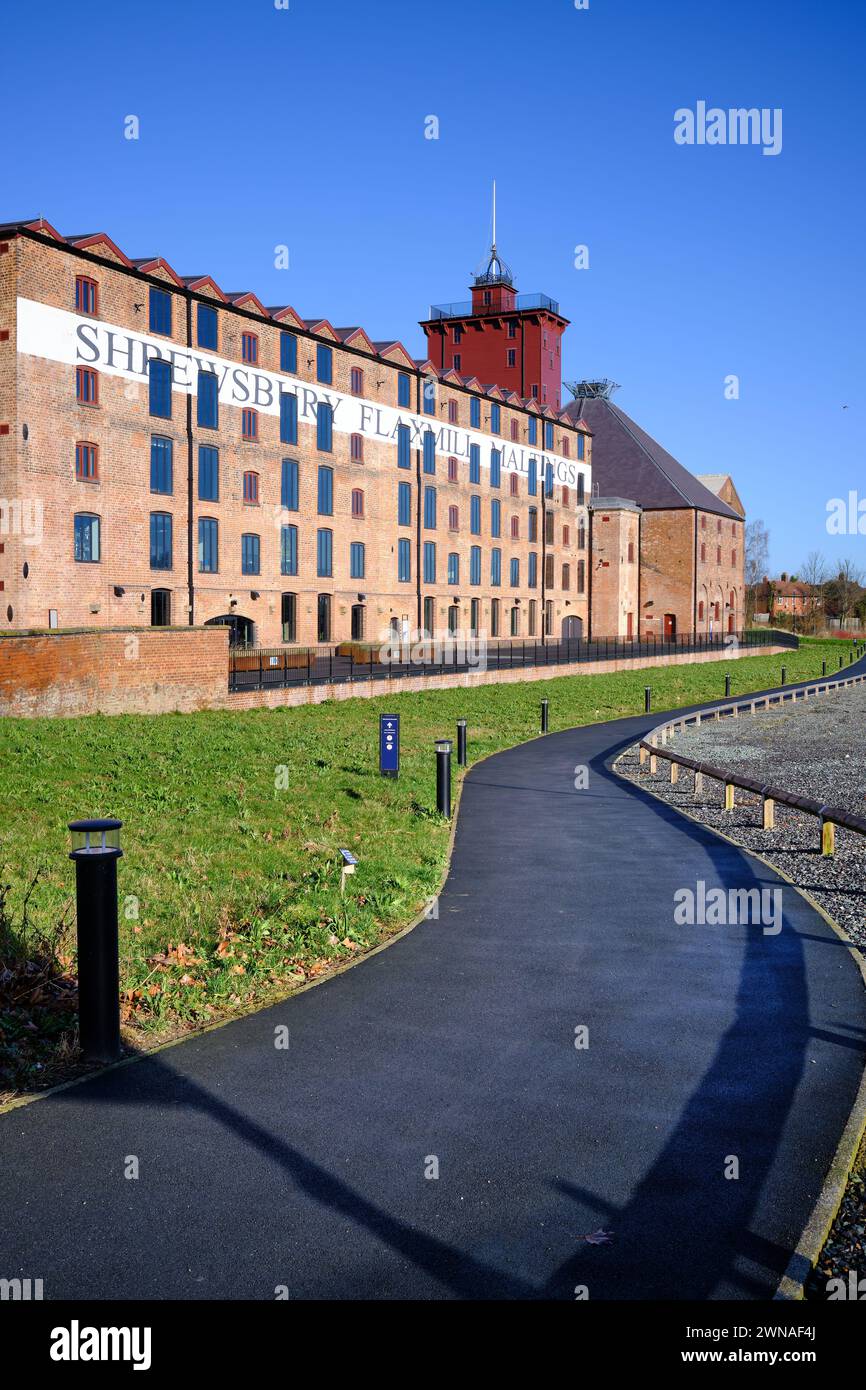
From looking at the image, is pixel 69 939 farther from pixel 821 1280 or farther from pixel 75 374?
pixel 75 374

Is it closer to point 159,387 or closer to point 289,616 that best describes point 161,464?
point 159,387

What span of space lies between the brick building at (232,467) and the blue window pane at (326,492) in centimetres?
14

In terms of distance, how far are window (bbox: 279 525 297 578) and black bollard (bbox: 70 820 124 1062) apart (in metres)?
40.1

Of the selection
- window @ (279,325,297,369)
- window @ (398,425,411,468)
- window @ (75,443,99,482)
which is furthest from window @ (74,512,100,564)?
window @ (398,425,411,468)

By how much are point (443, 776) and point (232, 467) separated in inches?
1230

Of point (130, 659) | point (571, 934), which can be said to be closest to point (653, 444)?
point (130, 659)

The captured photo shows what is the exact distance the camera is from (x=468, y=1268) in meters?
4.34

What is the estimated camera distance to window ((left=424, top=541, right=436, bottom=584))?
183 feet

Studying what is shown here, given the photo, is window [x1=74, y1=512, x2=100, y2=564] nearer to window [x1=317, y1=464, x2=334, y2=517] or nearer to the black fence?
the black fence

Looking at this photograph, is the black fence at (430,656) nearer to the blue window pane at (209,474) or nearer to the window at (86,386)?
the blue window pane at (209,474)

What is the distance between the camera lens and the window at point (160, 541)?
39.6 meters

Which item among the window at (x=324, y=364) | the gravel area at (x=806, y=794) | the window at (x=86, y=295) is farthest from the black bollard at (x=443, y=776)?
the window at (x=324, y=364)

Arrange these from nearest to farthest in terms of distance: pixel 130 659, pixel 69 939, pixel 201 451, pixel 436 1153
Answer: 1. pixel 436 1153
2. pixel 69 939
3. pixel 130 659
4. pixel 201 451

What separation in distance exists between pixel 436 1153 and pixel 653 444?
80.5 m
